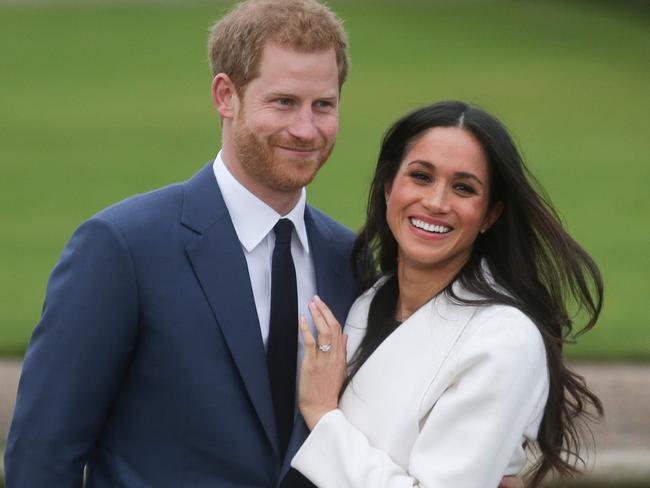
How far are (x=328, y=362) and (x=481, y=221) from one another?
64 centimetres

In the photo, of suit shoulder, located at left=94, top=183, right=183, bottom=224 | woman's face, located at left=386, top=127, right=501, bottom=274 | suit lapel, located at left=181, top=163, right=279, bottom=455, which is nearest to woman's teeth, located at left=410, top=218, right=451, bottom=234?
woman's face, located at left=386, top=127, right=501, bottom=274

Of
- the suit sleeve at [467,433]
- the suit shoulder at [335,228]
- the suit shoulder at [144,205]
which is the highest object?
the suit shoulder at [144,205]

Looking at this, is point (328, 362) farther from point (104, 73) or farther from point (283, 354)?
point (104, 73)

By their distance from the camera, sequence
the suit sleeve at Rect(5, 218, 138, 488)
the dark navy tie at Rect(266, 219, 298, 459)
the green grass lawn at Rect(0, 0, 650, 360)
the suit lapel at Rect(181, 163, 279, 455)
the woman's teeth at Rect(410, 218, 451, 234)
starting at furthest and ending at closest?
the green grass lawn at Rect(0, 0, 650, 360), the woman's teeth at Rect(410, 218, 451, 234), the dark navy tie at Rect(266, 219, 298, 459), the suit lapel at Rect(181, 163, 279, 455), the suit sleeve at Rect(5, 218, 138, 488)

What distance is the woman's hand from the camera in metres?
3.96

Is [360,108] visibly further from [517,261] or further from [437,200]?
[437,200]

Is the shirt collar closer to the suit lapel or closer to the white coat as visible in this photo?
the suit lapel

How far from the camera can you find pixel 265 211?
4004 mm

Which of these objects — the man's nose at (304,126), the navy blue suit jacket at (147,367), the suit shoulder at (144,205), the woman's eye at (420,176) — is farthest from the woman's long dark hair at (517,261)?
the suit shoulder at (144,205)

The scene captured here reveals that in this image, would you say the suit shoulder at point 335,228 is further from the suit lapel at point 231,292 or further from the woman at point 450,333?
the suit lapel at point 231,292

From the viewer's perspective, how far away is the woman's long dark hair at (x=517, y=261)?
13.3 ft

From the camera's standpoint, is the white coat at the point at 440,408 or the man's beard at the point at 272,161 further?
the man's beard at the point at 272,161

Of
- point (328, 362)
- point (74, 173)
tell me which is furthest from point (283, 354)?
point (74, 173)

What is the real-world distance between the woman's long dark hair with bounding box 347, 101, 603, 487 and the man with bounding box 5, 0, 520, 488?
309mm
